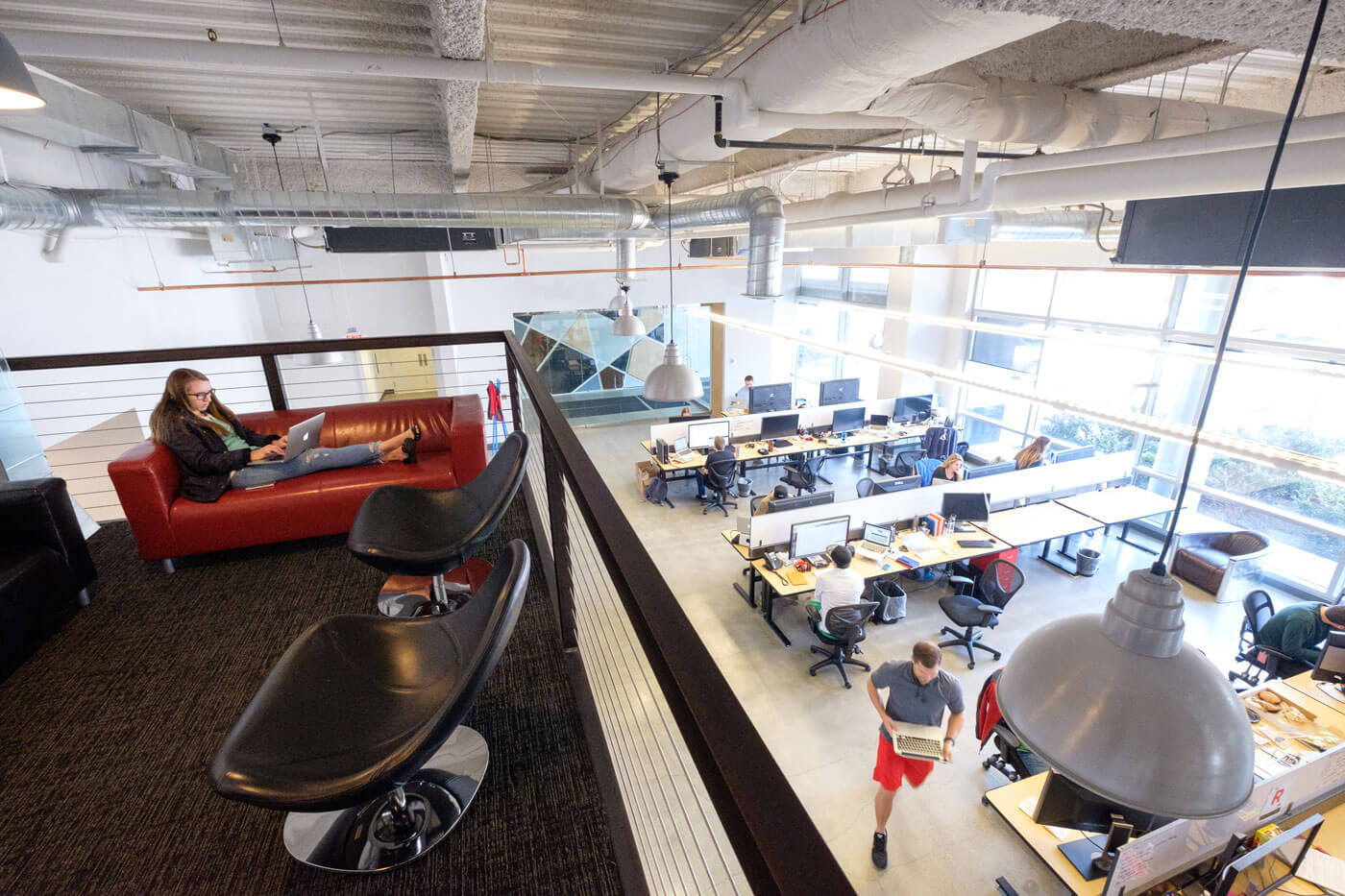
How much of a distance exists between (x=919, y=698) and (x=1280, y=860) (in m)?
1.48

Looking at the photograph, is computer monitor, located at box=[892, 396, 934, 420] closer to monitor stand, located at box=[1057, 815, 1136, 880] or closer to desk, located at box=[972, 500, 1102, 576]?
desk, located at box=[972, 500, 1102, 576]

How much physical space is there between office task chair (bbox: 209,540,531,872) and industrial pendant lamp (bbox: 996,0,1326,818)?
105 centimetres

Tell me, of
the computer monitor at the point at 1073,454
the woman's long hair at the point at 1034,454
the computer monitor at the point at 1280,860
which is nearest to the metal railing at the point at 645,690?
the computer monitor at the point at 1280,860

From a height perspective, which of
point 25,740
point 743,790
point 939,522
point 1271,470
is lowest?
point 939,522

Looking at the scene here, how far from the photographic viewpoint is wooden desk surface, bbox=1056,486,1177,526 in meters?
6.24

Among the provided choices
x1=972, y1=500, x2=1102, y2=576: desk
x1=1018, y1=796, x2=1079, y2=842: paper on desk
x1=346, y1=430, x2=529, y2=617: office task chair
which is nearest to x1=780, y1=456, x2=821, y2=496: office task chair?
x1=972, y1=500, x2=1102, y2=576: desk

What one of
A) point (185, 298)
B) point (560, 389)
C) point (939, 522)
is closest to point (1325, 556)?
point (939, 522)

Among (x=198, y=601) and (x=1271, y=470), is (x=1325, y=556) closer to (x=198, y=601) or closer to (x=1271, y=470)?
(x=1271, y=470)

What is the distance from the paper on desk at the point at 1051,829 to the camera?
9.06 ft

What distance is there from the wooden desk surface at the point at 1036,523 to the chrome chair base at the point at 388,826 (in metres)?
5.60

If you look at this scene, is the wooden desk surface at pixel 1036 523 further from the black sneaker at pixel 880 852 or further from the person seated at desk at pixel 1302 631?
the black sneaker at pixel 880 852

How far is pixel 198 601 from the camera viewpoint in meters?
2.55

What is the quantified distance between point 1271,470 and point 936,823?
5612 mm

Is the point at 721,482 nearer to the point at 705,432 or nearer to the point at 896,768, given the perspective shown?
the point at 705,432
